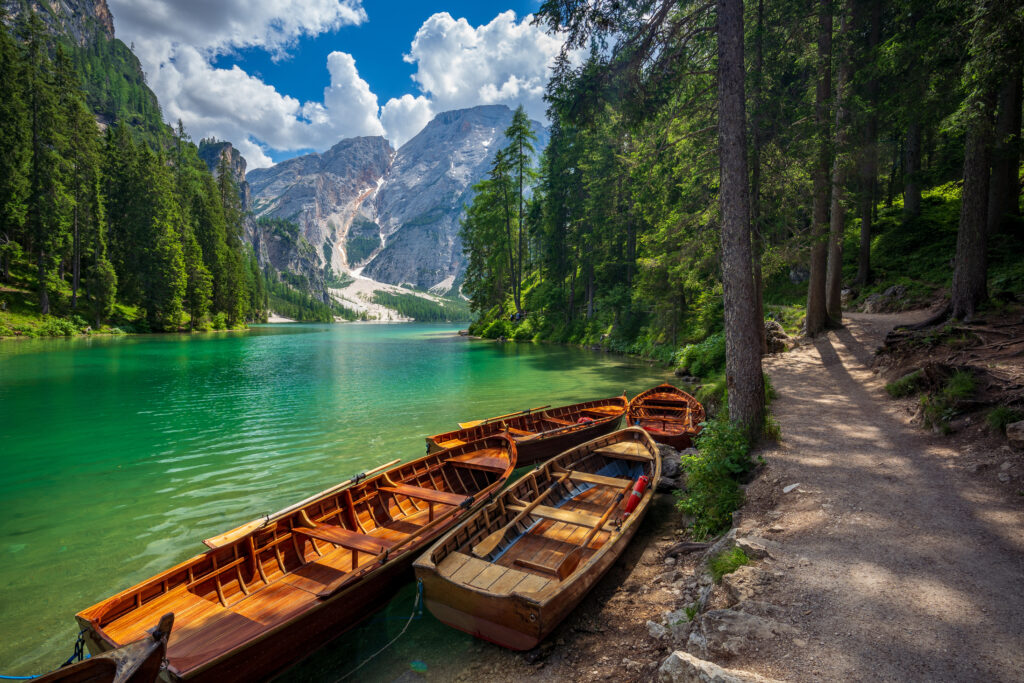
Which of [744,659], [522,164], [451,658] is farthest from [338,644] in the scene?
[522,164]

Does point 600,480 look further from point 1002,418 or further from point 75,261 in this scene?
point 75,261

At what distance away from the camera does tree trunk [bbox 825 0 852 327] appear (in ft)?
47.1

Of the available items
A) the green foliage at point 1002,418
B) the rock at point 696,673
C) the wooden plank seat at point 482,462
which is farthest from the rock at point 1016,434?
the wooden plank seat at point 482,462

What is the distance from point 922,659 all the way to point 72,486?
14.6m

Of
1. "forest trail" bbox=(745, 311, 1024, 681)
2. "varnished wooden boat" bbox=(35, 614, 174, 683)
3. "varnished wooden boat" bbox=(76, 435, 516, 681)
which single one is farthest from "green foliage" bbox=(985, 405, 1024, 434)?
"varnished wooden boat" bbox=(35, 614, 174, 683)

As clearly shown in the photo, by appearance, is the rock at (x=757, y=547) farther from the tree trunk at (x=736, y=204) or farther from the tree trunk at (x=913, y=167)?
the tree trunk at (x=913, y=167)

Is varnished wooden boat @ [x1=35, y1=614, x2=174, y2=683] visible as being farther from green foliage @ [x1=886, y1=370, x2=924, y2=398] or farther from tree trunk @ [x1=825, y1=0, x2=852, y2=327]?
tree trunk @ [x1=825, y1=0, x2=852, y2=327]

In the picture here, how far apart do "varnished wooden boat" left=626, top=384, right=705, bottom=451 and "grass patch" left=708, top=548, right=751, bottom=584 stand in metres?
5.89

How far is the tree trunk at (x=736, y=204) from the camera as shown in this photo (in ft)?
26.4

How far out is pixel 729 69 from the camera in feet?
26.6

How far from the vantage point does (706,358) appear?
796 inches

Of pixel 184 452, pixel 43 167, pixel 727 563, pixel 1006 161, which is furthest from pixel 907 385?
pixel 43 167

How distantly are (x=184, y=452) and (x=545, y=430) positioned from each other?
996cm

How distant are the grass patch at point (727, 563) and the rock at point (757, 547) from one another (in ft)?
0.24
